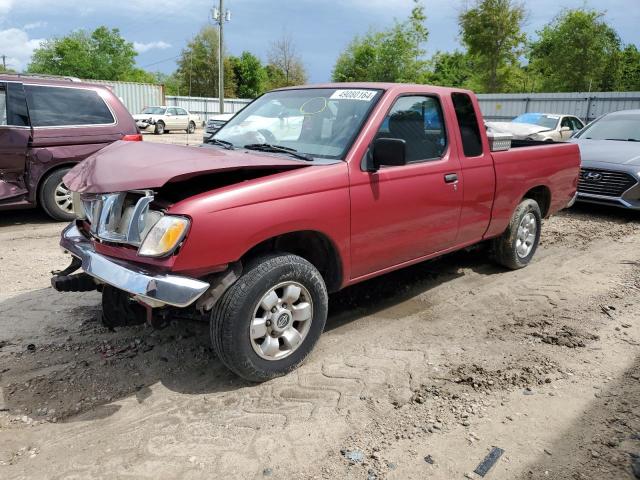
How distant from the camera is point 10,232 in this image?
23.3 ft

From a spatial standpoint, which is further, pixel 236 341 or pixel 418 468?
pixel 236 341

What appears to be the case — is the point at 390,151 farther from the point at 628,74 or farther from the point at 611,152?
the point at 628,74

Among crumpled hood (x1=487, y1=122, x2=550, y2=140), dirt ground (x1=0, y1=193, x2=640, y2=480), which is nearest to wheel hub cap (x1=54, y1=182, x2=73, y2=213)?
dirt ground (x1=0, y1=193, x2=640, y2=480)

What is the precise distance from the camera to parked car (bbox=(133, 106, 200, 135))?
30.5 m

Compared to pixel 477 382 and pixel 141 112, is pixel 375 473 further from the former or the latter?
pixel 141 112

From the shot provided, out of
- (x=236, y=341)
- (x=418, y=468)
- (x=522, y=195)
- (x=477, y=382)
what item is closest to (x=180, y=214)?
(x=236, y=341)

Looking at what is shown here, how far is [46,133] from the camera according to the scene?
7266 mm

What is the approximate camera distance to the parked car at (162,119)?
1202 inches

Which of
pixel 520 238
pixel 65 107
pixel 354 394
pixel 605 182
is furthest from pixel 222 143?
pixel 605 182

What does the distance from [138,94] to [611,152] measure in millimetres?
31324

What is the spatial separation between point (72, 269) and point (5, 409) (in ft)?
3.31

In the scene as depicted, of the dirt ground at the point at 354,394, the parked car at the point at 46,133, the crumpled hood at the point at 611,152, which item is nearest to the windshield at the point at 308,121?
the dirt ground at the point at 354,394

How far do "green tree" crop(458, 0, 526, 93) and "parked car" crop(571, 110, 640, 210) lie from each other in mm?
24828

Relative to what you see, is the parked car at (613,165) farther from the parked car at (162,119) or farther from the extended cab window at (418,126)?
the parked car at (162,119)
